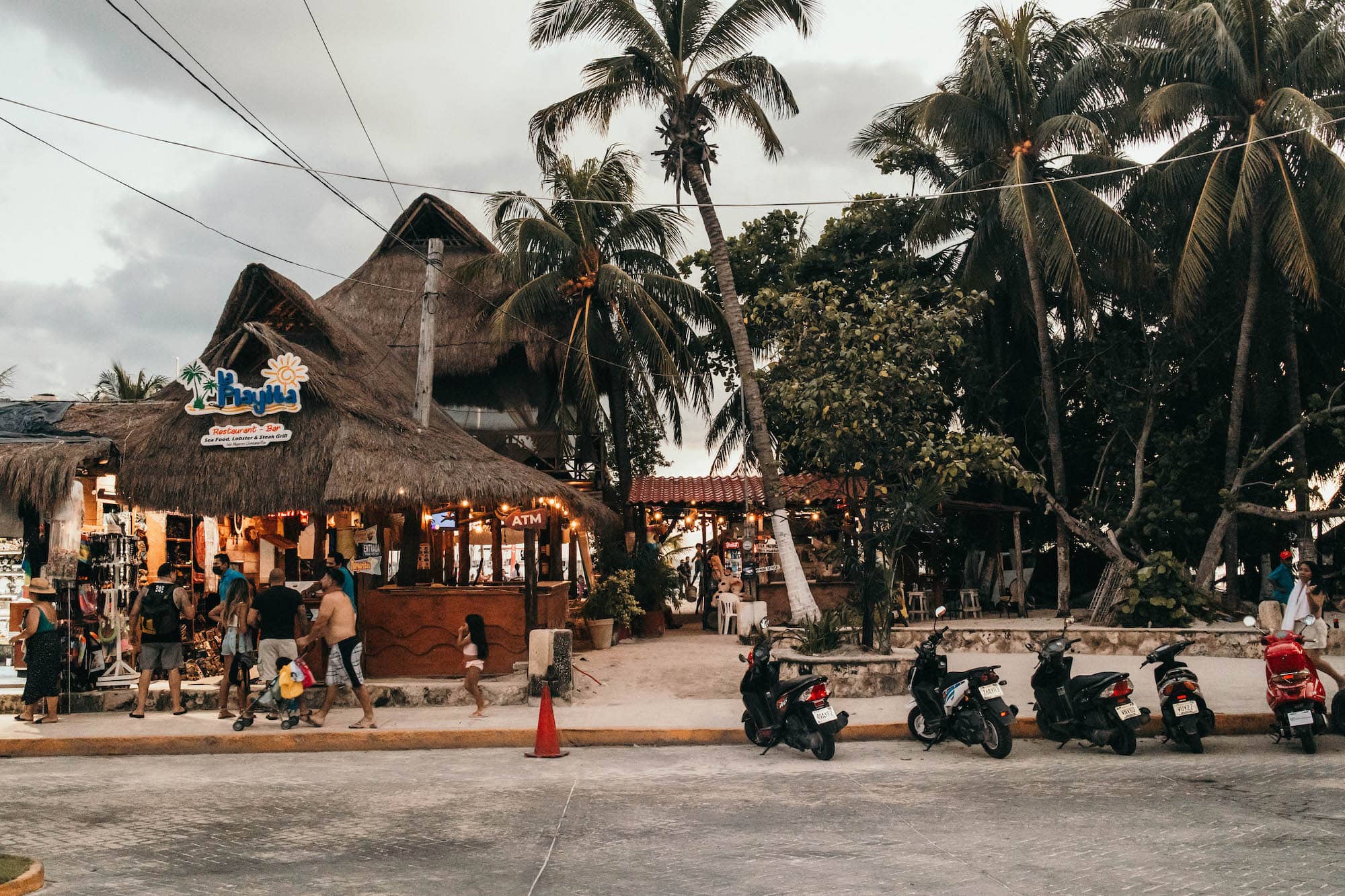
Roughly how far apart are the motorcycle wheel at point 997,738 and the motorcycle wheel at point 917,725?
2.68 feet

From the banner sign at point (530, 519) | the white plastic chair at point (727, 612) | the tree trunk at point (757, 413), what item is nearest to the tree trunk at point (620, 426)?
the white plastic chair at point (727, 612)

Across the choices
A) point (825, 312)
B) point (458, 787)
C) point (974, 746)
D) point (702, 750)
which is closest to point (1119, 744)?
point (974, 746)

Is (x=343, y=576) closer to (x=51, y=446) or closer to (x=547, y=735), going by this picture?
(x=547, y=735)

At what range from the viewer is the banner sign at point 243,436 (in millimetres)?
14656

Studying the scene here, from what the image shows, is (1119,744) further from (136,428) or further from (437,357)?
(437,357)

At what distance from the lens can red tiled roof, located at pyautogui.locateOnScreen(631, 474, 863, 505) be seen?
79.1ft

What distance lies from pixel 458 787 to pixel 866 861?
Answer: 402 cm

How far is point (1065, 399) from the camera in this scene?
2583 cm

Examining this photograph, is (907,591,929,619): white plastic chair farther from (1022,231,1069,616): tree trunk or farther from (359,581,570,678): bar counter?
(359,581,570,678): bar counter

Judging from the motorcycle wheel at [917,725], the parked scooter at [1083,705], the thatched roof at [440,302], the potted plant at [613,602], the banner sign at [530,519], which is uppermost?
the thatched roof at [440,302]

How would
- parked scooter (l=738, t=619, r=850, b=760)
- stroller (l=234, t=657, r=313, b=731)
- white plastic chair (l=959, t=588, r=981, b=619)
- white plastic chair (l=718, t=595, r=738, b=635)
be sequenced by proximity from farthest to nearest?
white plastic chair (l=959, t=588, r=981, b=619) → white plastic chair (l=718, t=595, r=738, b=635) → stroller (l=234, t=657, r=313, b=731) → parked scooter (l=738, t=619, r=850, b=760)

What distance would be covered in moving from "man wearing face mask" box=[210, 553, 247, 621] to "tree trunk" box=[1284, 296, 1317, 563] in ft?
60.7

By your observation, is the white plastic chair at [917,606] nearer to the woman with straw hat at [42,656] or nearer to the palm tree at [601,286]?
the palm tree at [601,286]

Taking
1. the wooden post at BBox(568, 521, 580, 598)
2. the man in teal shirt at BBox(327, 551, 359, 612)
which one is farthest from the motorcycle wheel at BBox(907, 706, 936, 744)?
the wooden post at BBox(568, 521, 580, 598)
